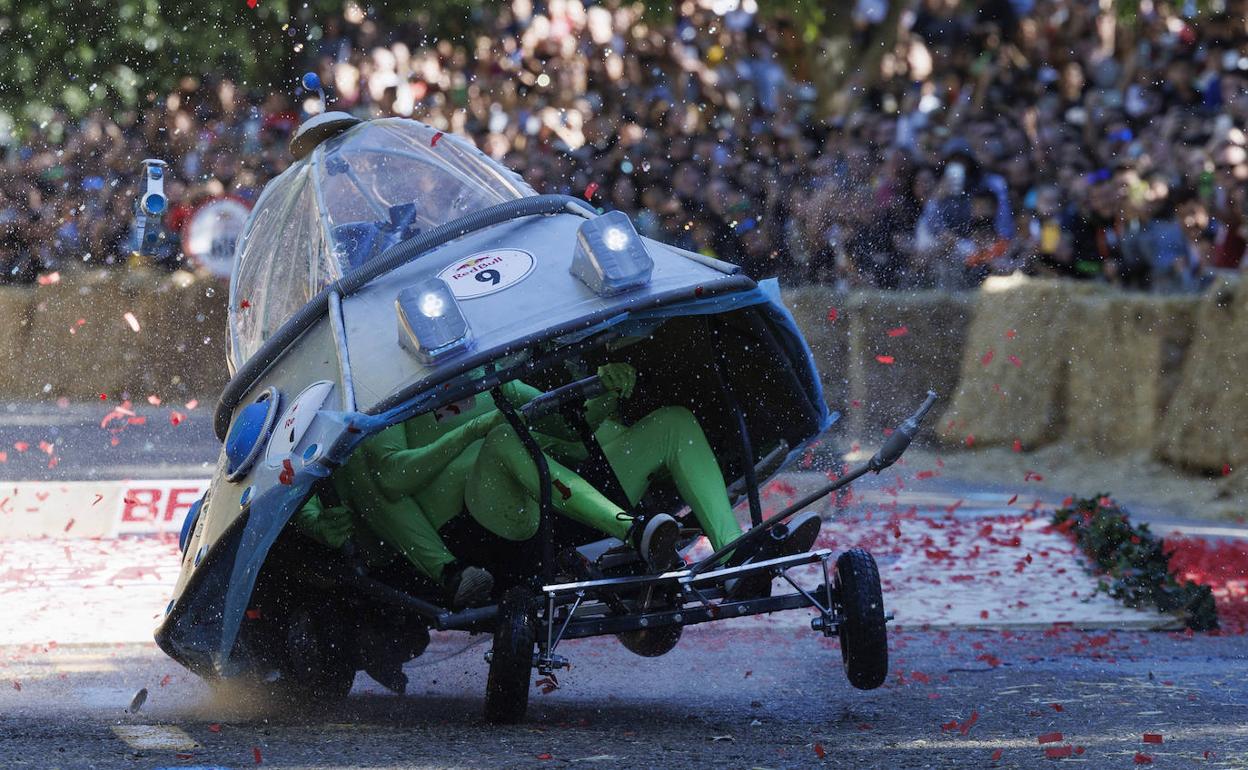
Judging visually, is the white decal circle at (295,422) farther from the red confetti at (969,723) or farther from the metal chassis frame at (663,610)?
the red confetti at (969,723)

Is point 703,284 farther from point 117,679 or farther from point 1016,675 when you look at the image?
point 117,679

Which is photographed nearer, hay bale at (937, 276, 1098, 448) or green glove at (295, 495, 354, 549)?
green glove at (295, 495, 354, 549)

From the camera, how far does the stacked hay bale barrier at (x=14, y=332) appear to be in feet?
51.4

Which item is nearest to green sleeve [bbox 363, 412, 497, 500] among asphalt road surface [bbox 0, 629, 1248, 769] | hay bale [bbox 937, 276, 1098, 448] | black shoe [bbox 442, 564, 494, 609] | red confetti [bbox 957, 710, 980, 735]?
black shoe [bbox 442, 564, 494, 609]

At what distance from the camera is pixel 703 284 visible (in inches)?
229

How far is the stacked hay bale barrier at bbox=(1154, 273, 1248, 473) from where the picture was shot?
40.2ft

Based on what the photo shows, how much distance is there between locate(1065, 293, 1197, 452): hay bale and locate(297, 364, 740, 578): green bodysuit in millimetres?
7508

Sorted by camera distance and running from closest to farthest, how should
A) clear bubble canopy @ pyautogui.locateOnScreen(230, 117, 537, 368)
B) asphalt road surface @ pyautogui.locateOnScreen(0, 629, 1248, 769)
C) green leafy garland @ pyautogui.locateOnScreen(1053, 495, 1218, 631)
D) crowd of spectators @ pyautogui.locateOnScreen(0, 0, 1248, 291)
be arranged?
asphalt road surface @ pyautogui.locateOnScreen(0, 629, 1248, 769), clear bubble canopy @ pyautogui.locateOnScreen(230, 117, 537, 368), green leafy garland @ pyautogui.locateOnScreen(1053, 495, 1218, 631), crowd of spectators @ pyautogui.locateOnScreen(0, 0, 1248, 291)

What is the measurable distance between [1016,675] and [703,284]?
94.3 inches

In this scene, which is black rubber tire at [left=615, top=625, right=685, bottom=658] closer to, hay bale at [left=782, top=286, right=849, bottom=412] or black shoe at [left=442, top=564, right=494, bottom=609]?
black shoe at [left=442, top=564, right=494, bottom=609]

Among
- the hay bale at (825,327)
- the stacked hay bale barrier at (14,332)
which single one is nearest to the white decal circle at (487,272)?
the hay bale at (825,327)

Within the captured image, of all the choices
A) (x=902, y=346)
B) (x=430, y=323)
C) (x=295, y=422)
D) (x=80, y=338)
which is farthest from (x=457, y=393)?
(x=80, y=338)

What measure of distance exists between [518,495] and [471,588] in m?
0.37

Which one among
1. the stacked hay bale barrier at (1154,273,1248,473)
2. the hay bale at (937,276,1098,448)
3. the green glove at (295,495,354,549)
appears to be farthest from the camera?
the hay bale at (937,276,1098,448)
